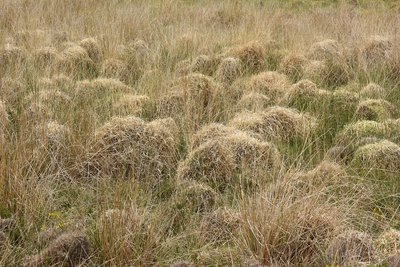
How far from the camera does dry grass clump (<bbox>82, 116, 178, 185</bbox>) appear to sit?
174 inches

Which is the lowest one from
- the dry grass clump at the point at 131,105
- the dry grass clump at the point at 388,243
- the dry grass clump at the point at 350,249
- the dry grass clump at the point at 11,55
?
the dry grass clump at the point at 131,105

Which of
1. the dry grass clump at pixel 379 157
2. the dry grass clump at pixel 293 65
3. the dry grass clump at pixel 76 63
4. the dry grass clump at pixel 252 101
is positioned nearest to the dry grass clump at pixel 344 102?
the dry grass clump at pixel 252 101

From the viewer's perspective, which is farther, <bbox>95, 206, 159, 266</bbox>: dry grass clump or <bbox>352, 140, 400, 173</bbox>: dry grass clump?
<bbox>352, 140, 400, 173</bbox>: dry grass clump

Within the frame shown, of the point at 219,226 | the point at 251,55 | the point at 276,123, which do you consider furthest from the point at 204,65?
the point at 219,226

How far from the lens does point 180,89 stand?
6152mm

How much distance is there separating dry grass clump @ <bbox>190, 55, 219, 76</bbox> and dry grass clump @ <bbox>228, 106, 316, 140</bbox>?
7.07 ft

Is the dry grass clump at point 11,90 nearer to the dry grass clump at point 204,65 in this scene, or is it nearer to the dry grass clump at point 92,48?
the dry grass clump at point 92,48

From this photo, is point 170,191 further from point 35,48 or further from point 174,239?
point 35,48

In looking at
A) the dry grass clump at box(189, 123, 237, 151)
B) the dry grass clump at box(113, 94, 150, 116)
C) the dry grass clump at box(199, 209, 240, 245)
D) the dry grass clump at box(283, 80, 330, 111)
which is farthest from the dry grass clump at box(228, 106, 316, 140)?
the dry grass clump at box(199, 209, 240, 245)

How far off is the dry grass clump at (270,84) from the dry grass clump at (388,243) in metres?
3.12

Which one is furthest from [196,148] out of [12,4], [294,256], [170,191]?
[12,4]

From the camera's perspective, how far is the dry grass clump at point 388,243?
317 centimetres

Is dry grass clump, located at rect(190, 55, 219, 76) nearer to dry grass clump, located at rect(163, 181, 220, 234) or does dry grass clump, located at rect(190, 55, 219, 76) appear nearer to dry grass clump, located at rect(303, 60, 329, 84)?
dry grass clump, located at rect(303, 60, 329, 84)

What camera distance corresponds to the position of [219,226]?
11.6ft
